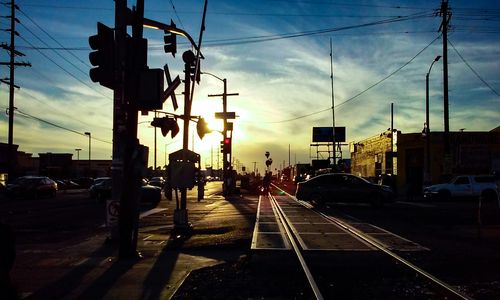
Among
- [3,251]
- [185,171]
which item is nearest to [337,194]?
[185,171]

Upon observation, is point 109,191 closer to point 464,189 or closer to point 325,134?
point 464,189

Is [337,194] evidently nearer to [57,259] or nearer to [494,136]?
[57,259]

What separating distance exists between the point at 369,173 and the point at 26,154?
9956cm

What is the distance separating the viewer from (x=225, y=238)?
1484 cm

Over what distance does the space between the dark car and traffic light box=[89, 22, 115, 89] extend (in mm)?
18987

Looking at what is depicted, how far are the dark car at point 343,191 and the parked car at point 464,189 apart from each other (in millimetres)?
8184

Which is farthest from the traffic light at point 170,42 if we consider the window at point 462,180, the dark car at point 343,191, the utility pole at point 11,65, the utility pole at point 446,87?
the utility pole at point 11,65

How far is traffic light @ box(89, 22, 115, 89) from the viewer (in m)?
11.2

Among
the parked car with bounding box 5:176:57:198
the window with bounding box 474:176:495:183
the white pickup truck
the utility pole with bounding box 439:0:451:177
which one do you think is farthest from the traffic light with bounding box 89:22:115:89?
the parked car with bounding box 5:176:57:198

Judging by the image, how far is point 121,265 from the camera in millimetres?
10484

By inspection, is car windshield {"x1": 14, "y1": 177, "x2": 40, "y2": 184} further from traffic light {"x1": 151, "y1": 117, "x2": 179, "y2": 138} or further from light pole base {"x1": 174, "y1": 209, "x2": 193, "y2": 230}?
light pole base {"x1": 174, "y1": 209, "x2": 193, "y2": 230}

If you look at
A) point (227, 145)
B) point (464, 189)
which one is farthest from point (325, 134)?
point (464, 189)

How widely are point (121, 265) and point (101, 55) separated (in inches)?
162

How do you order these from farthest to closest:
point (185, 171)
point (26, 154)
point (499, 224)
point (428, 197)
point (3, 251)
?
point (26, 154) → point (428, 197) → point (499, 224) → point (185, 171) → point (3, 251)
